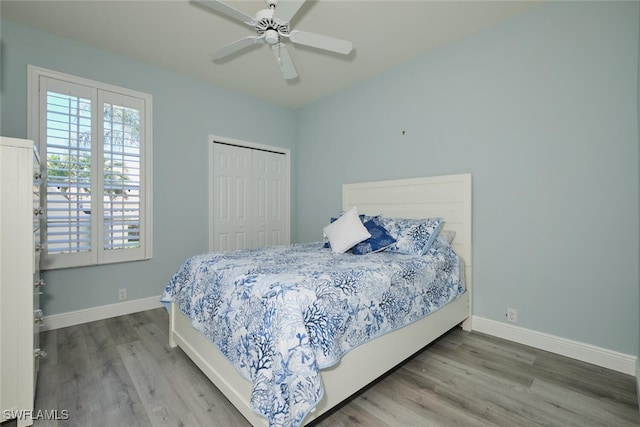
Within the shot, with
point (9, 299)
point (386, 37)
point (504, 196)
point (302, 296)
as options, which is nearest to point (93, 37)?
point (9, 299)

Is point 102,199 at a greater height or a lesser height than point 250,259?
greater

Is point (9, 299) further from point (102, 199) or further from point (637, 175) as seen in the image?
point (637, 175)

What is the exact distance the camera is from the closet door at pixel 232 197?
3.75 m

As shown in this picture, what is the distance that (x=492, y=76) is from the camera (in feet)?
8.38

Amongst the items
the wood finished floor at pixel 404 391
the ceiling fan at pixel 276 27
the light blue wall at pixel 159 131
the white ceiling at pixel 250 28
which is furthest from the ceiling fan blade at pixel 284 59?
the wood finished floor at pixel 404 391

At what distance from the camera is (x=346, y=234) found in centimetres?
257

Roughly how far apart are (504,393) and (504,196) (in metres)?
1.52

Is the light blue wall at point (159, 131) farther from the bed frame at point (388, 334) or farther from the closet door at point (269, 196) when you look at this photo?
the bed frame at point (388, 334)

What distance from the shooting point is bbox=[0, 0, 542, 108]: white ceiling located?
228 centimetres

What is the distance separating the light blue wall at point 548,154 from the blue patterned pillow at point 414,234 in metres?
0.47

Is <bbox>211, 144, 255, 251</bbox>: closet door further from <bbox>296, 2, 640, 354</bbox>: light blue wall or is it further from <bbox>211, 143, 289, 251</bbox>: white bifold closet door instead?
<bbox>296, 2, 640, 354</bbox>: light blue wall

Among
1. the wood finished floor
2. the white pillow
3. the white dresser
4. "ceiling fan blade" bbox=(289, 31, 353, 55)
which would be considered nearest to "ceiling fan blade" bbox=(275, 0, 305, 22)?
"ceiling fan blade" bbox=(289, 31, 353, 55)

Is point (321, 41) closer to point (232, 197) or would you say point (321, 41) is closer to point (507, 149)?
point (507, 149)

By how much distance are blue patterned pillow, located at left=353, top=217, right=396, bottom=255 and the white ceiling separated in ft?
5.94
